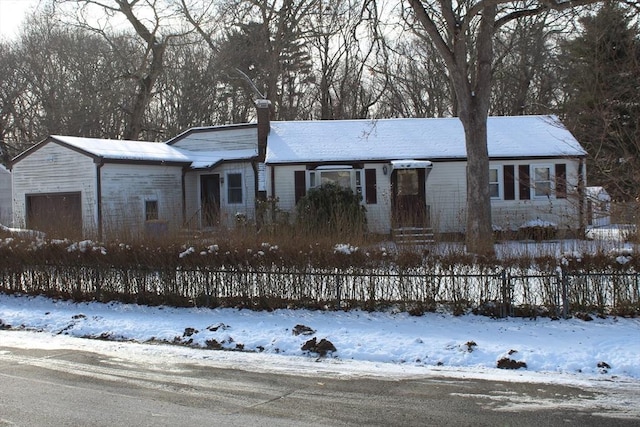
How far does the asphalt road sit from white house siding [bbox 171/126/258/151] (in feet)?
67.4

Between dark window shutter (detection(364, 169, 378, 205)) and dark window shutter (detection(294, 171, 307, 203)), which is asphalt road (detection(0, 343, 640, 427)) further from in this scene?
dark window shutter (detection(364, 169, 378, 205))

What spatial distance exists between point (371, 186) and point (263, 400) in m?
19.1

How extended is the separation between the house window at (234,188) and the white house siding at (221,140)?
194 cm

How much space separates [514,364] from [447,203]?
18.0m

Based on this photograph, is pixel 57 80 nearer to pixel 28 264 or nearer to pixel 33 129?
pixel 33 129

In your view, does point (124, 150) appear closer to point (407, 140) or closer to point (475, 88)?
point (407, 140)

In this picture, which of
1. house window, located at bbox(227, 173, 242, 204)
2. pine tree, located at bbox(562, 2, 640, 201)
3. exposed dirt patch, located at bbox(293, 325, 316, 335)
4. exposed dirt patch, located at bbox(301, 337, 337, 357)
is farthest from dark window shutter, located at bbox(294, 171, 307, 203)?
exposed dirt patch, located at bbox(301, 337, 337, 357)

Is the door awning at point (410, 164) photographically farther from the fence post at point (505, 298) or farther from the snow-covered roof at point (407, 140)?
the fence post at point (505, 298)

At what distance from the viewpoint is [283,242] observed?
10.9 metres

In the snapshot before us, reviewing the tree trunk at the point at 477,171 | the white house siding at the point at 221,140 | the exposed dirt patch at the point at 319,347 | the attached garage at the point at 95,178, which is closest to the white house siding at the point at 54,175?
the attached garage at the point at 95,178

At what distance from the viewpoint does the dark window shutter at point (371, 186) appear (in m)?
24.8

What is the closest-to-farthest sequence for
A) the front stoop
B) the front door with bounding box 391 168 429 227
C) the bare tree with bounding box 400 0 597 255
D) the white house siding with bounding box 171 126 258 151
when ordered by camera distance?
the front stoop < the bare tree with bounding box 400 0 597 255 < the front door with bounding box 391 168 429 227 < the white house siding with bounding box 171 126 258 151

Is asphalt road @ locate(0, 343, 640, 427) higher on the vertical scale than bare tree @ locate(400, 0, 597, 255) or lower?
lower

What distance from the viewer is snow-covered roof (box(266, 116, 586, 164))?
81.2ft
